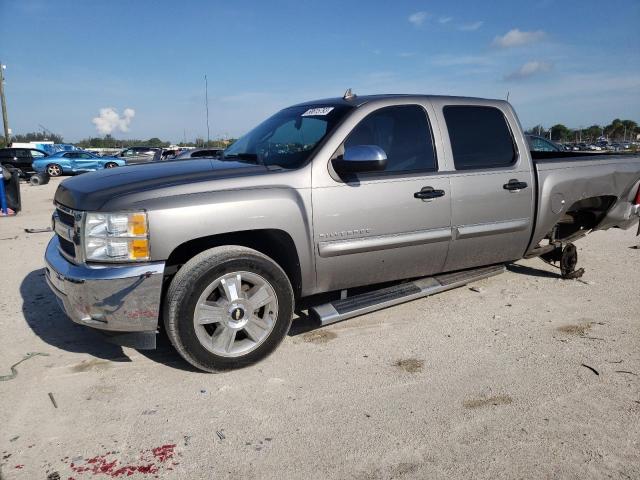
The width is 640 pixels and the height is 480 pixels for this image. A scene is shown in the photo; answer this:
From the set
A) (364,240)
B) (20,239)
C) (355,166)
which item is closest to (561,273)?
(364,240)

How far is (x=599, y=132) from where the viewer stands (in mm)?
116562

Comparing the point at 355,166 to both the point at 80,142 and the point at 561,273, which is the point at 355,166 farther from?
the point at 80,142

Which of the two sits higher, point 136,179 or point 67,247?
point 136,179

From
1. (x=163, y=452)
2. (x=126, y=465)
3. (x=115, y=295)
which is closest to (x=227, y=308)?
(x=115, y=295)

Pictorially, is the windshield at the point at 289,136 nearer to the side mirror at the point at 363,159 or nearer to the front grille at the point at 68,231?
the side mirror at the point at 363,159

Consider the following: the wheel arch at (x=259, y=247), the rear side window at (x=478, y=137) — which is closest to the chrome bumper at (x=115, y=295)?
the wheel arch at (x=259, y=247)

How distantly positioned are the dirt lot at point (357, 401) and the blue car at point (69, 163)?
899 inches

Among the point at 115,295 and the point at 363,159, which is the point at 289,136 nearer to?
the point at 363,159

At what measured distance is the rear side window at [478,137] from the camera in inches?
158

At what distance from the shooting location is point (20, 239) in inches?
291

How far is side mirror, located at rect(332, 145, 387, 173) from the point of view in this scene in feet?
10.6

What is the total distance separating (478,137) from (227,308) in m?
2.58

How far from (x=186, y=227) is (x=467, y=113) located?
2610 mm

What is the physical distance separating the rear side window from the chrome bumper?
252cm
